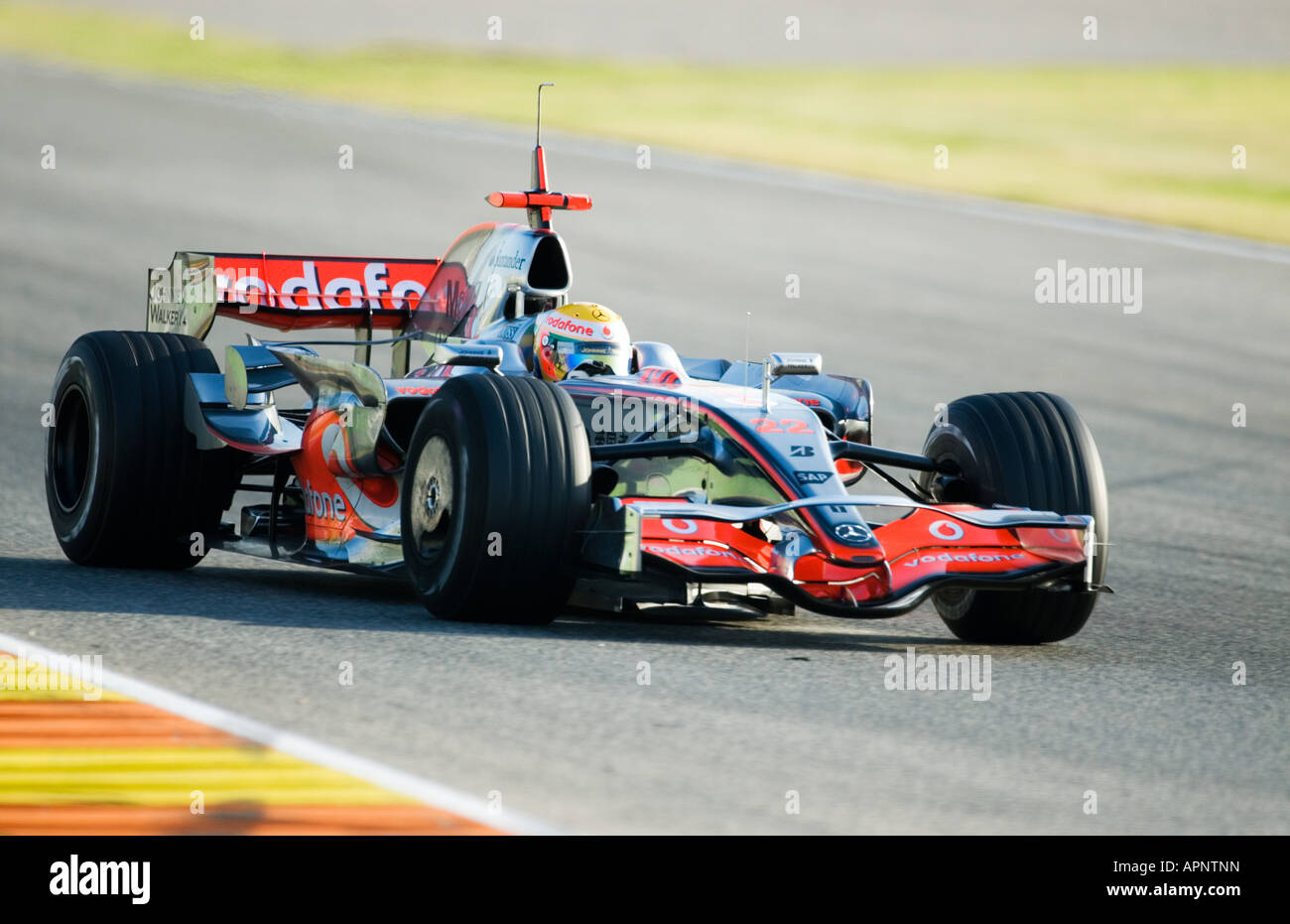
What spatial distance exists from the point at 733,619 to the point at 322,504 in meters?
1.92

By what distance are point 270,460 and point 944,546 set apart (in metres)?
3.69

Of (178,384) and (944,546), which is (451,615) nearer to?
(944,546)

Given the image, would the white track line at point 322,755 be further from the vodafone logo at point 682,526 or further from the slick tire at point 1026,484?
the slick tire at point 1026,484

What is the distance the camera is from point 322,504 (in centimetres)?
908

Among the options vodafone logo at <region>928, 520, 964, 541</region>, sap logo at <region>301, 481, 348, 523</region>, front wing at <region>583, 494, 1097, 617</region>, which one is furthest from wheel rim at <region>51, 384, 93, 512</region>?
vodafone logo at <region>928, 520, 964, 541</region>

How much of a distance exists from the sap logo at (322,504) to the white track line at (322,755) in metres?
2.28

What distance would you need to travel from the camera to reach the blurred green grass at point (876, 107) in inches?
1178

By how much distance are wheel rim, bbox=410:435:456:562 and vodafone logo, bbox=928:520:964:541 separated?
5.99ft

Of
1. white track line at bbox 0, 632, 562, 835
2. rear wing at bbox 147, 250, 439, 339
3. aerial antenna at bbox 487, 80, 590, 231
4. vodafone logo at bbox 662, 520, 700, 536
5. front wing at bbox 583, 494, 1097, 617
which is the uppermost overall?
aerial antenna at bbox 487, 80, 590, 231

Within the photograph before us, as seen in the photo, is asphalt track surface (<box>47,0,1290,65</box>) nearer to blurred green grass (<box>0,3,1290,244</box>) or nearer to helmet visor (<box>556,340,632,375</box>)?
blurred green grass (<box>0,3,1290,244</box>)

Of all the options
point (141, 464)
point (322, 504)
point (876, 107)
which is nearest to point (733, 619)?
point (322, 504)

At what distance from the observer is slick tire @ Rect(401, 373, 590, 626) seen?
7328 millimetres

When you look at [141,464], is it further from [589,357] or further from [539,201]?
[539,201]

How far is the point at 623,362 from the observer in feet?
29.6
